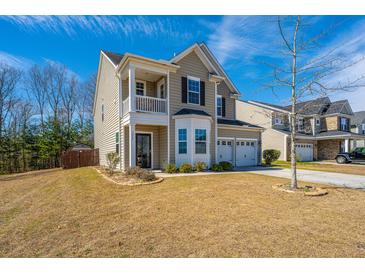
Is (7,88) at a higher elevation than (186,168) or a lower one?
higher

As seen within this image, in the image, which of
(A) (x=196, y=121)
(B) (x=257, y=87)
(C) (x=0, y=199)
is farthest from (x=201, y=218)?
(A) (x=196, y=121)

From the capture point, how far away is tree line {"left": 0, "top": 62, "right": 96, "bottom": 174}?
24.3 m

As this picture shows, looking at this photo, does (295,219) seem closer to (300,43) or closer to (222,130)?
(300,43)

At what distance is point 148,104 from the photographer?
41.2 feet

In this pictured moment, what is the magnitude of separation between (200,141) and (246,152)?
20.7 ft

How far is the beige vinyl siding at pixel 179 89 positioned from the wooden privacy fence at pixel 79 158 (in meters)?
10.9

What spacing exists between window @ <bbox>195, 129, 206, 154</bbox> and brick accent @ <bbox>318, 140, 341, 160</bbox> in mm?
23829

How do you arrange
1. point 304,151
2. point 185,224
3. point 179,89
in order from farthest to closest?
point 304,151
point 179,89
point 185,224

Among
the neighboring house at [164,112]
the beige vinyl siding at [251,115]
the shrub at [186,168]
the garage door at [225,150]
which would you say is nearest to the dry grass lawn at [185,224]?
the shrub at [186,168]

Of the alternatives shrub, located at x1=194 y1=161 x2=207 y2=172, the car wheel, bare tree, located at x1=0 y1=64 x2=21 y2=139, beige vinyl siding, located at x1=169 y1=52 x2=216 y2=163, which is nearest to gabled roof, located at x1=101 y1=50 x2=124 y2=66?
beige vinyl siding, located at x1=169 y1=52 x2=216 y2=163

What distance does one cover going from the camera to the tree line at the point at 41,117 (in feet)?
79.9

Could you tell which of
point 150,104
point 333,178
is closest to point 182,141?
point 150,104

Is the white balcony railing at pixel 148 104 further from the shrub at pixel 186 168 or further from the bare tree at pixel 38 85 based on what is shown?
the bare tree at pixel 38 85

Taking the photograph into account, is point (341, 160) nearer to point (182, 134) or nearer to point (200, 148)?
point (200, 148)
